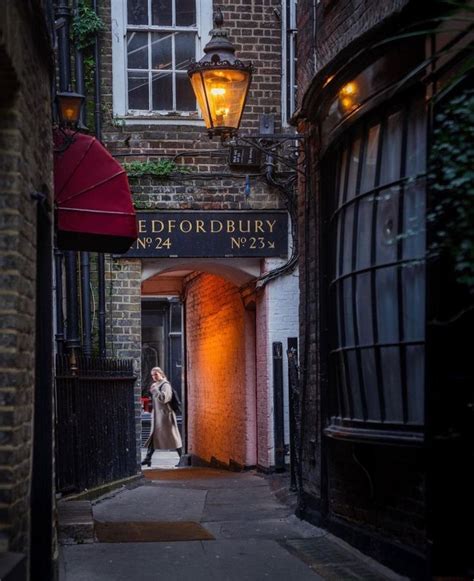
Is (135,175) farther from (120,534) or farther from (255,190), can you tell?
(120,534)

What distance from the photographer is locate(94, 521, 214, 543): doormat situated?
9438mm

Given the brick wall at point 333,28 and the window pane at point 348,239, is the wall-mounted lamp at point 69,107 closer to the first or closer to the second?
the brick wall at point 333,28

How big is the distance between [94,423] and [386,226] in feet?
18.0

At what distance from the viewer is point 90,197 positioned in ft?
26.8

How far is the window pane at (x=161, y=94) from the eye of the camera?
14695mm

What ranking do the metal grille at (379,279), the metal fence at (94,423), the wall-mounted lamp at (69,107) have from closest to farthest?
1. the metal grille at (379,279)
2. the wall-mounted lamp at (69,107)
3. the metal fence at (94,423)

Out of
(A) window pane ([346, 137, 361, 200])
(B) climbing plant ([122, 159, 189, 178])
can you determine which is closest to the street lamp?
(A) window pane ([346, 137, 361, 200])

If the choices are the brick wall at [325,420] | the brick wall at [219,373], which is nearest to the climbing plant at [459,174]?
the brick wall at [325,420]

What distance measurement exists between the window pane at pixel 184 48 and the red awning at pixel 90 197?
6.61 metres

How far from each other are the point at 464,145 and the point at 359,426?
3835 millimetres

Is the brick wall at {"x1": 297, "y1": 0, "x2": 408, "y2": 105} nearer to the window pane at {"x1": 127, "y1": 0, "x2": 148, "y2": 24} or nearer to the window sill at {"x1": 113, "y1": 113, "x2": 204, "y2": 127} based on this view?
the window sill at {"x1": 113, "y1": 113, "x2": 204, "y2": 127}

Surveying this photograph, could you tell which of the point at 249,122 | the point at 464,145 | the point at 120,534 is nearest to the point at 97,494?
the point at 120,534

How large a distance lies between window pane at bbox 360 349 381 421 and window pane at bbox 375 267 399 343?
0.29 meters

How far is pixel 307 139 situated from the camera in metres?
10.6
